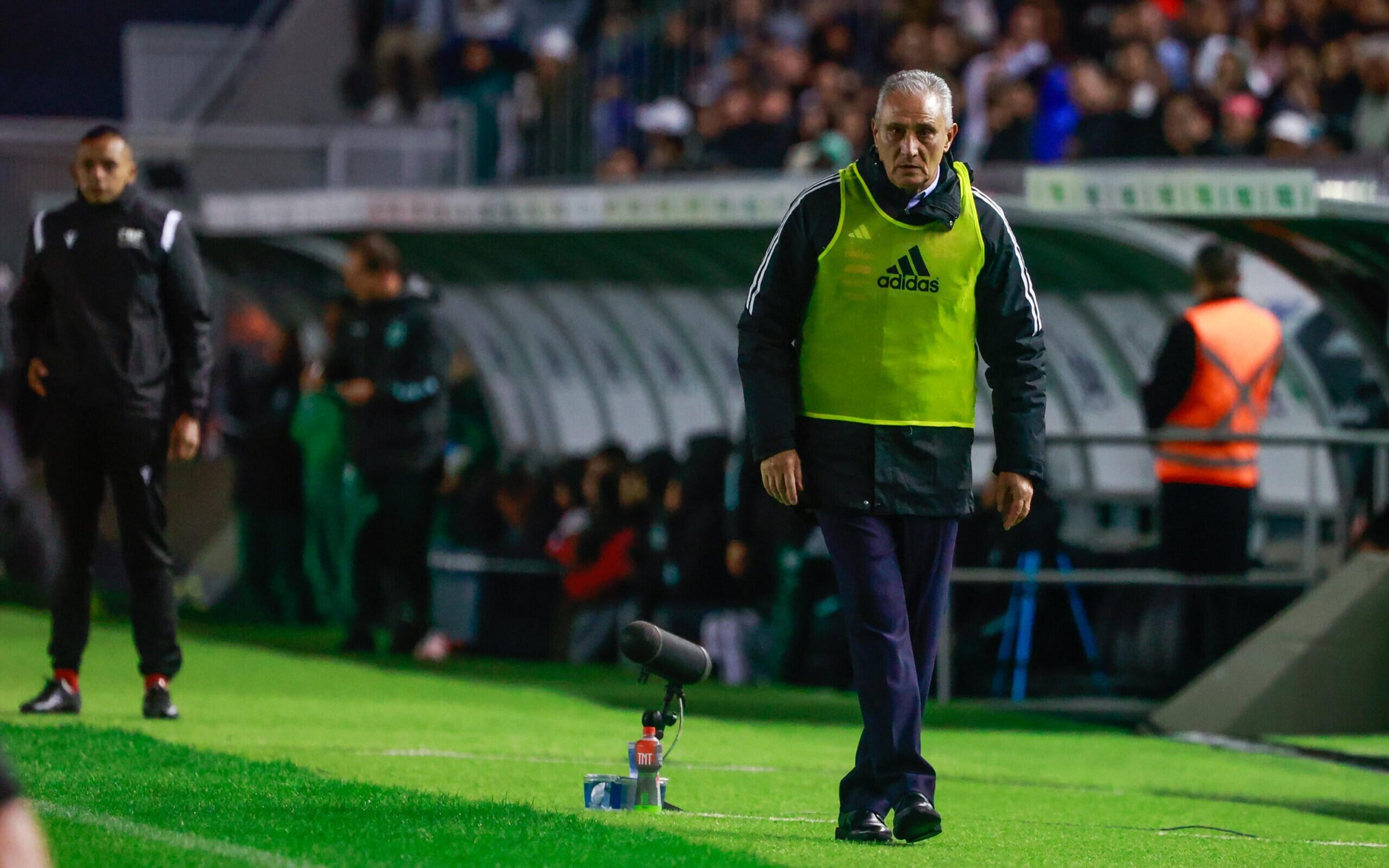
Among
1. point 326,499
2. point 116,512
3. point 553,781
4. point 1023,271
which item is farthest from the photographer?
point 326,499

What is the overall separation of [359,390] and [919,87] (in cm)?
682

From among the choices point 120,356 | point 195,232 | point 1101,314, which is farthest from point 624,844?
point 195,232

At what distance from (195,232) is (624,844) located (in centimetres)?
1311

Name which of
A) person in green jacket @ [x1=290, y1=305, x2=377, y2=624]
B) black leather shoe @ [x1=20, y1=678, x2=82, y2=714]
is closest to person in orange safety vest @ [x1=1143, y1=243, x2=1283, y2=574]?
black leather shoe @ [x1=20, y1=678, x2=82, y2=714]

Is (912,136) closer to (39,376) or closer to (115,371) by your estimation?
(115,371)

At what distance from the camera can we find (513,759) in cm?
792

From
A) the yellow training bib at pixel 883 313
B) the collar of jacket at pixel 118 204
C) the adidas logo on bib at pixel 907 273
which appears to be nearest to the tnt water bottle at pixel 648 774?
the yellow training bib at pixel 883 313

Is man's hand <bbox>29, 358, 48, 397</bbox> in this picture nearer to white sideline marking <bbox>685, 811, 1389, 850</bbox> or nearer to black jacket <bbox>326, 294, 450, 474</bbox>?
white sideline marking <bbox>685, 811, 1389, 850</bbox>

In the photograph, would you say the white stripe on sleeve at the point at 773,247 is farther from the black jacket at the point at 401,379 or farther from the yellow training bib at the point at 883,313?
the black jacket at the point at 401,379

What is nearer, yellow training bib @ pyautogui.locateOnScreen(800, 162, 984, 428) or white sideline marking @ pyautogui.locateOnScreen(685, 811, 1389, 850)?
yellow training bib @ pyautogui.locateOnScreen(800, 162, 984, 428)

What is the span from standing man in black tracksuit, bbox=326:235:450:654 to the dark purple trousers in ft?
21.3

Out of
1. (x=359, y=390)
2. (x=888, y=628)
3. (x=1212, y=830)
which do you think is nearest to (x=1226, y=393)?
(x=1212, y=830)

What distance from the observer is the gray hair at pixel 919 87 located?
5.85 meters

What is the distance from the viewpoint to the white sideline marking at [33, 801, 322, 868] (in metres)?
5.09
